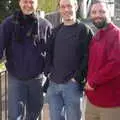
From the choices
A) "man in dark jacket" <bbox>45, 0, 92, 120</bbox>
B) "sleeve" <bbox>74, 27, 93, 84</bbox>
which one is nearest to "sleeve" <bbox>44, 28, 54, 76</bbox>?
"man in dark jacket" <bbox>45, 0, 92, 120</bbox>

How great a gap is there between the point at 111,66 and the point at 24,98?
130 cm

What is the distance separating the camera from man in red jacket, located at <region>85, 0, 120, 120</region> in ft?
16.7

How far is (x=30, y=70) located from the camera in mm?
5785

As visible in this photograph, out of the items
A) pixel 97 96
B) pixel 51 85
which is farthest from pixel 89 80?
pixel 51 85

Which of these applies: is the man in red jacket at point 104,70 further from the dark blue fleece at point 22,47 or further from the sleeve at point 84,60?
the dark blue fleece at point 22,47

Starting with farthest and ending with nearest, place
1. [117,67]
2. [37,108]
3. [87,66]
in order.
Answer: [37,108] → [87,66] → [117,67]

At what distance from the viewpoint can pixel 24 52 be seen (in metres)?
5.76

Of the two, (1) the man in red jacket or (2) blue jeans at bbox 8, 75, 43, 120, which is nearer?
(1) the man in red jacket

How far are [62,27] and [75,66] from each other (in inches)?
18.5

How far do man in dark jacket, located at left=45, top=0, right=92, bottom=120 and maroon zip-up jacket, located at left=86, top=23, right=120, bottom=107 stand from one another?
0.35 m

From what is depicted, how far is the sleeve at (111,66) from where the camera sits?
16.6ft

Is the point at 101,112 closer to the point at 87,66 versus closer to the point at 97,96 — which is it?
the point at 97,96

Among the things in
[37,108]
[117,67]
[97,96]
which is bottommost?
[37,108]

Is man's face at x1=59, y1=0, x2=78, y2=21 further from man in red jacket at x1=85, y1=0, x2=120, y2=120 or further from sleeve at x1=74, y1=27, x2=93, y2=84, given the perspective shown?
man in red jacket at x1=85, y1=0, x2=120, y2=120
